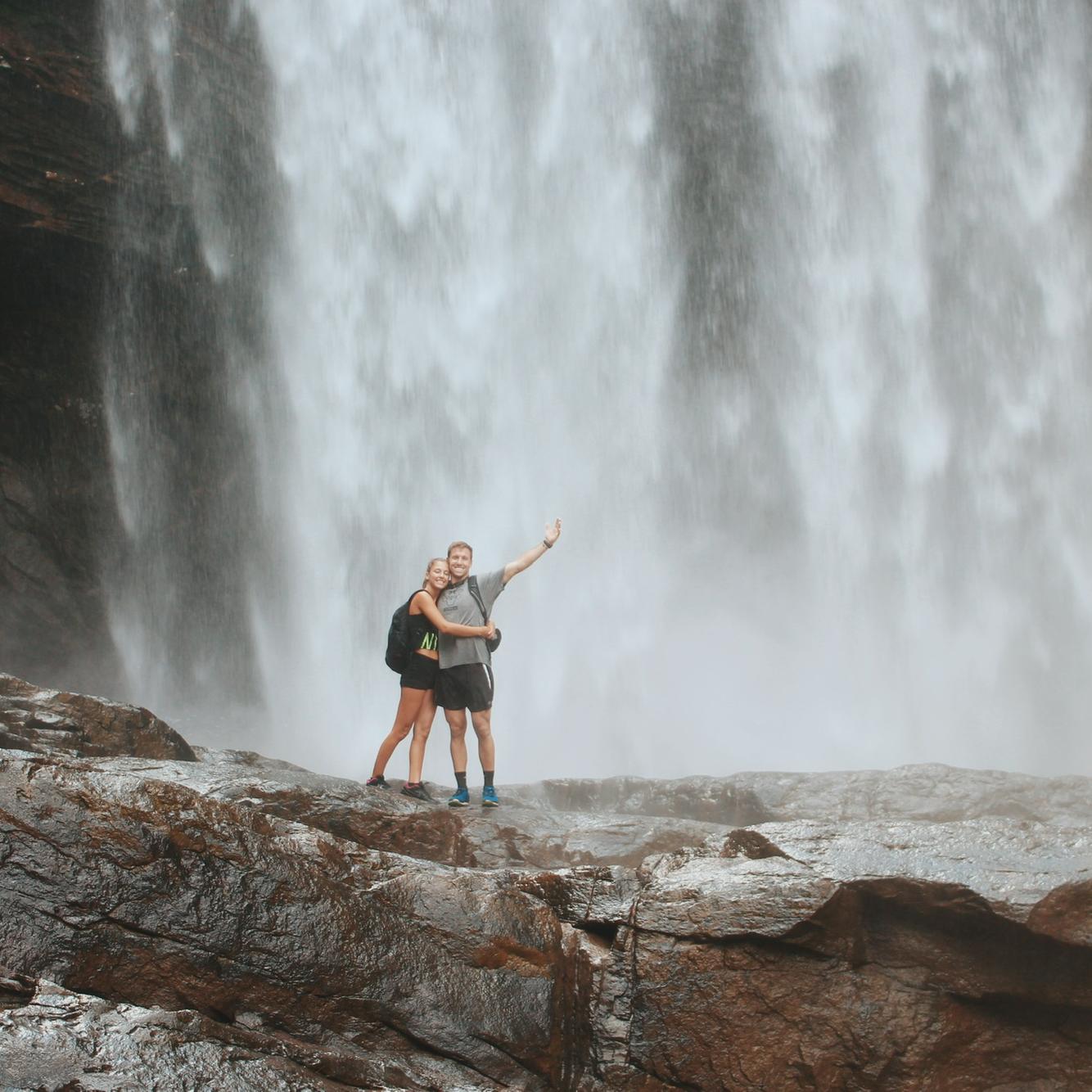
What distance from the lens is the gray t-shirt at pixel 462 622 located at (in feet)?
20.6

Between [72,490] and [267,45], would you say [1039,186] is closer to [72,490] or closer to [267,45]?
[267,45]

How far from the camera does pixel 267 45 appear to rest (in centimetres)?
1798

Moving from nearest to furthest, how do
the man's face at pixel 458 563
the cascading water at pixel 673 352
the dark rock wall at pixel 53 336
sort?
1. the man's face at pixel 458 563
2. the dark rock wall at pixel 53 336
3. the cascading water at pixel 673 352

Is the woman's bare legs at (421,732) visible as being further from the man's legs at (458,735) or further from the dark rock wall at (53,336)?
the dark rock wall at (53,336)

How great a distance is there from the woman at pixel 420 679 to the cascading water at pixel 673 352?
847 centimetres

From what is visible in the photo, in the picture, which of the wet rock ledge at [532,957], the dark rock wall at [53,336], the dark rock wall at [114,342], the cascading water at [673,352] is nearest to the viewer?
the wet rock ledge at [532,957]

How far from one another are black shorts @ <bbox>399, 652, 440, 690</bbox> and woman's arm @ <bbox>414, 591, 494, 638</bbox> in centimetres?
30

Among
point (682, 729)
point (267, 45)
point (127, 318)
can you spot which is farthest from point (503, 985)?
point (267, 45)

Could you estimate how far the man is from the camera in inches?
247

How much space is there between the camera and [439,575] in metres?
6.30

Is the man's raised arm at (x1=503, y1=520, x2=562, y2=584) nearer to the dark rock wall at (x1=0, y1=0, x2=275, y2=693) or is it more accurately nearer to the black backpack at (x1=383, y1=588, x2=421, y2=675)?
the black backpack at (x1=383, y1=588, x2=421, y2=675)

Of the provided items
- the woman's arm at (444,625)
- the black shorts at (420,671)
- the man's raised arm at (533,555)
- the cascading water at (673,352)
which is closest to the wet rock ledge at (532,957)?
the woman's arm at (444,625)

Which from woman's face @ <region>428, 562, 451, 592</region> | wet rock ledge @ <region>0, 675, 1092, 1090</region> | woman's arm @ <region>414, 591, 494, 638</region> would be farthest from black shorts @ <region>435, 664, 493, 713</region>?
wet rock ledge @ <region>0, 675, 1092, 1090</region>

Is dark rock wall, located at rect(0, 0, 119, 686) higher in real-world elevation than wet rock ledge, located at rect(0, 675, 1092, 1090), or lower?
higher
